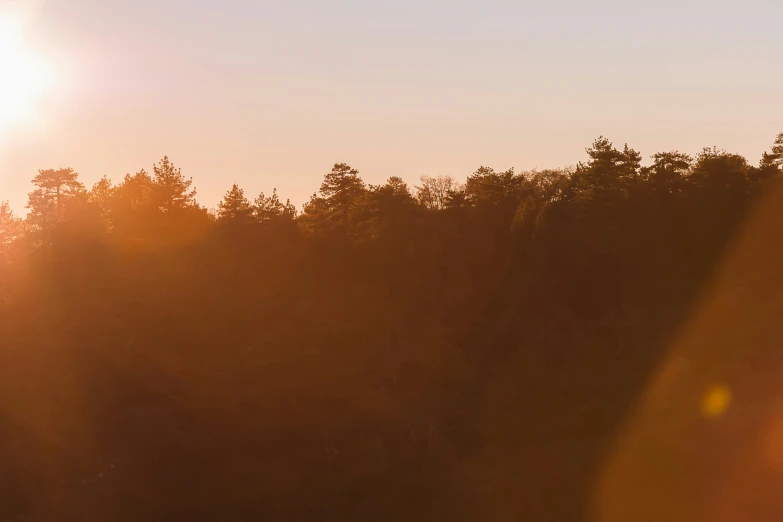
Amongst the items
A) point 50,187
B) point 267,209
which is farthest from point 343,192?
point 50,187

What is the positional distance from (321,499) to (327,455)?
5080mm

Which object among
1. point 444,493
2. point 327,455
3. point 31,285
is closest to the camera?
point 444,493

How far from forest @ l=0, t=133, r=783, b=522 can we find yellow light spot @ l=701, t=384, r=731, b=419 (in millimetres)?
5870

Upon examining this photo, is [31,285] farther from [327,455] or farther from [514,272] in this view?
[514,272]

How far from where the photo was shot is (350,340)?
8225cm

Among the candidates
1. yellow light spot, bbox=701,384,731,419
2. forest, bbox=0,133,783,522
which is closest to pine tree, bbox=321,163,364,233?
forest, bbox=0,133,783,522

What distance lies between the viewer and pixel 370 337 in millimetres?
82625

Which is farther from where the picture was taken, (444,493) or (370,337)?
(370,337)

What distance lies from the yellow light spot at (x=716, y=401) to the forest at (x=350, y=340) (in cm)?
587

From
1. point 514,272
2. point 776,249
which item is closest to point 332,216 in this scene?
point 514,272

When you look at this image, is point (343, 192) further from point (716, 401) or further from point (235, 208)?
point (716, 401)

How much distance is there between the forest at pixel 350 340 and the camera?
68.4 meters

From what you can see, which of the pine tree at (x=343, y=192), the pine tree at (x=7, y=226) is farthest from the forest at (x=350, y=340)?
the pine tree at (x=7, y=226)

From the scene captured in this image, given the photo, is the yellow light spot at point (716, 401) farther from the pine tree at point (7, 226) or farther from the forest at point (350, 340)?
the pine tree at point (7, 226)
